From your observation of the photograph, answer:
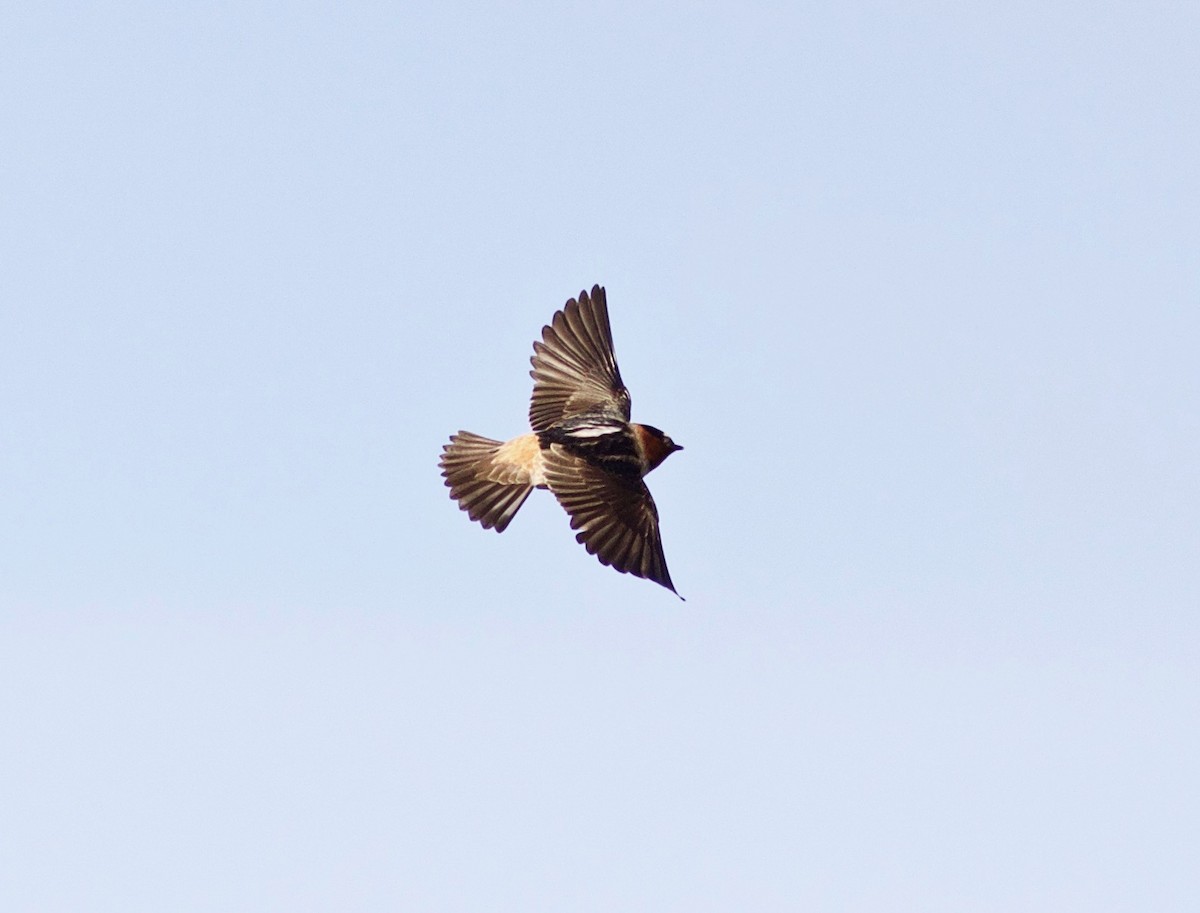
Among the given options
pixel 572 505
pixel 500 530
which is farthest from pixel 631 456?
pixel 500 530

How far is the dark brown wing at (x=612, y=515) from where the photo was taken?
58.5ft

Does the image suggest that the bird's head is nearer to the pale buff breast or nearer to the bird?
the bird

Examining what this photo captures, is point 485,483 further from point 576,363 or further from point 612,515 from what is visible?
point 612,515

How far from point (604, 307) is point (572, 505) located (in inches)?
87.3

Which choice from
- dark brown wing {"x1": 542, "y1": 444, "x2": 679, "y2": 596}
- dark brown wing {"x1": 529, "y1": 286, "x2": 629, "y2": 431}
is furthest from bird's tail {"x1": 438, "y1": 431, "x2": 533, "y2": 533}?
dark brown wing {"x1": 542, "y1": 444, "x2": 679, "y2": 596}

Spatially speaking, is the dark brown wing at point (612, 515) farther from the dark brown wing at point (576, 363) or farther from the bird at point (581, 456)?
the dark brown wing at point (576, 363)

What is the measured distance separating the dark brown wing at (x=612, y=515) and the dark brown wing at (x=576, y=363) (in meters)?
0.85

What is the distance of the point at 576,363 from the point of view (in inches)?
757

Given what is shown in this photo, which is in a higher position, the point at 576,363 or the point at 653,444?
the point at 576,363

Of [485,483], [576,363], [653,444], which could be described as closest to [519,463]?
[485,483]

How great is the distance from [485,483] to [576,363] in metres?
1.66

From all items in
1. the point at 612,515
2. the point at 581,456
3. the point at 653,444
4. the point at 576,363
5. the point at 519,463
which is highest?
the point at 576,363

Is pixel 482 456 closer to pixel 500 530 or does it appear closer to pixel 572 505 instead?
pixel 500 530

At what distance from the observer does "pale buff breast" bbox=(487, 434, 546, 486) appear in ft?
63.1
